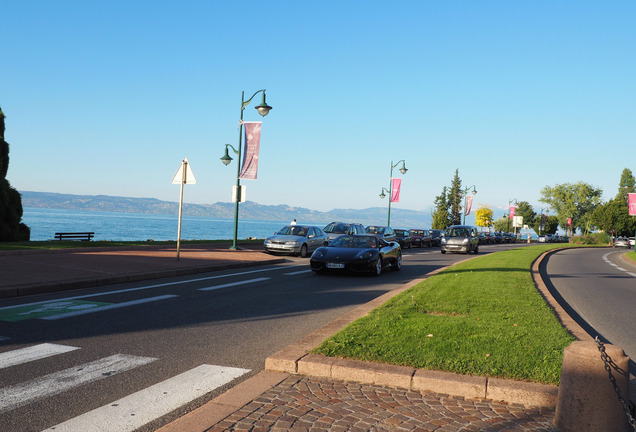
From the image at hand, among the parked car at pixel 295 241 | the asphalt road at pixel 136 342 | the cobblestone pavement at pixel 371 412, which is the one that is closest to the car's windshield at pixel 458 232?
the parked car at pixel 295 241

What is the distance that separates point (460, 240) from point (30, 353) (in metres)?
28.5

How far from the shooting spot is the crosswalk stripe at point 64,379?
4066mm

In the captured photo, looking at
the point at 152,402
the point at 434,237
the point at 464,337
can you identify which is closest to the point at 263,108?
the point at 464,337

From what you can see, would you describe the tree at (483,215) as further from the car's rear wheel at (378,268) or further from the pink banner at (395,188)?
the car's rear wheel at (378,268)

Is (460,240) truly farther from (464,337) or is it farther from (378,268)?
(464,337)

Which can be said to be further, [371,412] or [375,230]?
[375,230]

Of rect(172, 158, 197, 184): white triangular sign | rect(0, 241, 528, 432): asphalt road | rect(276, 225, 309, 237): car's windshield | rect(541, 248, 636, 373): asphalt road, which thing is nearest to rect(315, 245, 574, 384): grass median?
rect(541, 248, 636, 373): asphalt road

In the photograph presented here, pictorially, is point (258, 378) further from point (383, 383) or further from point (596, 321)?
point (596, 321)

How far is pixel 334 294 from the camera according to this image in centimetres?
1100

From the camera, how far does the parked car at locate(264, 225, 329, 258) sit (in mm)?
22531

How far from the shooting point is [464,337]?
5953mm

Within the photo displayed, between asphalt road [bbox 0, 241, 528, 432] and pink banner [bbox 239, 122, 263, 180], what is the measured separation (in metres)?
12.6

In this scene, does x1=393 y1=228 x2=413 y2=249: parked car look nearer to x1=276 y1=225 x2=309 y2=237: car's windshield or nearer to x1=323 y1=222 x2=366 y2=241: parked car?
x1=323 y1=222 x2=366 y2=241: parked car

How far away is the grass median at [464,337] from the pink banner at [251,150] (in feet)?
49.9
